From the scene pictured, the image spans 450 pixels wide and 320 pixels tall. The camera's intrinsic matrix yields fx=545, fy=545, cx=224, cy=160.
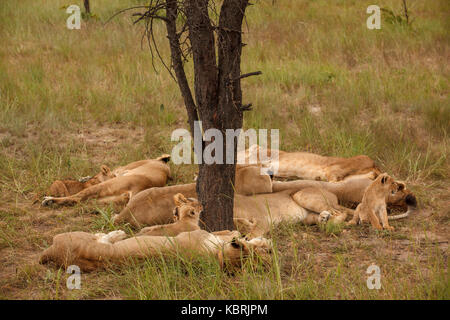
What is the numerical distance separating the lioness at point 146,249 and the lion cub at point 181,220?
34cm

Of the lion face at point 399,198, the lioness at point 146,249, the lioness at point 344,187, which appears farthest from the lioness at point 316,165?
the lioness at point 146,249

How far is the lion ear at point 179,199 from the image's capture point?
4.68 metres

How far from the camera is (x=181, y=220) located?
4555 mm

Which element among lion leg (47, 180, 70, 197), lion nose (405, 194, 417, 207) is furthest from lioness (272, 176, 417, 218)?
lion leg (47, 180, 70, 197)

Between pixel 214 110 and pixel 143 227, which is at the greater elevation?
pixel 214 110

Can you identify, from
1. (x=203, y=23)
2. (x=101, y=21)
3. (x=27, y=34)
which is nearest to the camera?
(x=203, y=23)

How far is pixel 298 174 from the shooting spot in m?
6.27

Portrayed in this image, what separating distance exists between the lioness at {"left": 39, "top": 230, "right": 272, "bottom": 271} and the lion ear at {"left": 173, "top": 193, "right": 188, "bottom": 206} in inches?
23.0

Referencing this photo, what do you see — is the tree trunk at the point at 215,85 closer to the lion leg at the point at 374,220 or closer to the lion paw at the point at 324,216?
the lion paw at the point at 324,216
